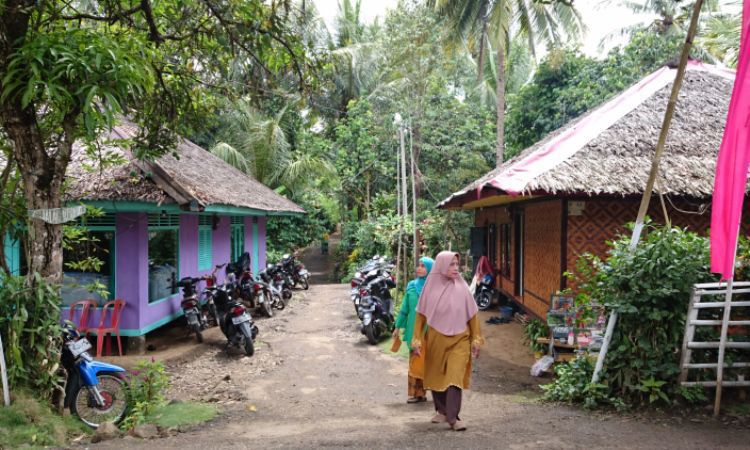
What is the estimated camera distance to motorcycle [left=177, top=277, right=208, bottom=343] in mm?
8969

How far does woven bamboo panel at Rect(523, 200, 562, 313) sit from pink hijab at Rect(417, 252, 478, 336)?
364cm

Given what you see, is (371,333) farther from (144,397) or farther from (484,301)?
(144,397)

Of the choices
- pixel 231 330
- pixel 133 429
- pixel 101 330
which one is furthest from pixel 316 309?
pixel 133 429

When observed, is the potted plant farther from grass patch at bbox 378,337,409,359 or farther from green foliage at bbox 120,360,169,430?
green foliage at bbox 120,360,169,430

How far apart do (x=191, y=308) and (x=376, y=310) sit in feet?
9.80

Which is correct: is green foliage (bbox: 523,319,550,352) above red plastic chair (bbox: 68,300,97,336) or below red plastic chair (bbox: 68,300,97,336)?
below

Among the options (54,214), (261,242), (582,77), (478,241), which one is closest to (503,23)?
(582,77)

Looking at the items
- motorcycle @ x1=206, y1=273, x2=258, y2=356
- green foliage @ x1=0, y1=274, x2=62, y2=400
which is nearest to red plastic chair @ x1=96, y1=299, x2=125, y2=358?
motorcycle @ x1=206, y1=273, x2=258, y2=356

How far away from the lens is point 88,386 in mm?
5156

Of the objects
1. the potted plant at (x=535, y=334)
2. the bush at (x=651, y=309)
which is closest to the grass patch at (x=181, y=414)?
the bush at (x=651, y=309)

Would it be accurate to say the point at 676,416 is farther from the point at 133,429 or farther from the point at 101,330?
the point at 101,330

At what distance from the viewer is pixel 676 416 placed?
Answer: 4.88m

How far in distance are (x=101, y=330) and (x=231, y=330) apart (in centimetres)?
176

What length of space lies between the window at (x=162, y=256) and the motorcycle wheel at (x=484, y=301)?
6.57m
